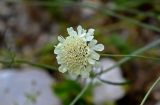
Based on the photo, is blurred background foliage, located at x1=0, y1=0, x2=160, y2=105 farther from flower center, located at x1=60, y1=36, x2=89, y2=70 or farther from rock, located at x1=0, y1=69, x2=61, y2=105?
flower center, located at x1=60, y1=36, x2=89, y2=70

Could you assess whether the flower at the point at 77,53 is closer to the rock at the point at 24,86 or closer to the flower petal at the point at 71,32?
the flower petal at the point at 71,32

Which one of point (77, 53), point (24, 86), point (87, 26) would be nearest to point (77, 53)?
point (77, 53)

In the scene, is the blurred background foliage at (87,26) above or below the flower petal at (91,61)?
below

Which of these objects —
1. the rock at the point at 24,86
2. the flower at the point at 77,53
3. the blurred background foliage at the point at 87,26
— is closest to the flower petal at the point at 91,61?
the flower at the point at 77,53

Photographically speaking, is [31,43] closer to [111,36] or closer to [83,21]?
[83,21]

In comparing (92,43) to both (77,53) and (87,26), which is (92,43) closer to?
(77,53)

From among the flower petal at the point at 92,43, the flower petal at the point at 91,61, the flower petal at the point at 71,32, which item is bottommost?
the flower petal at the point at 91,61

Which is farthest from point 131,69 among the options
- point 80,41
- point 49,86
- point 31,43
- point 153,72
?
point 80,41
